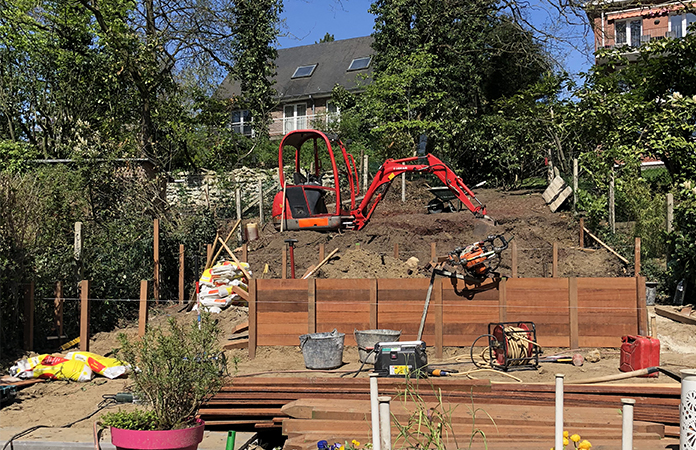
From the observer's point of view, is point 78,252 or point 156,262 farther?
point 156,262

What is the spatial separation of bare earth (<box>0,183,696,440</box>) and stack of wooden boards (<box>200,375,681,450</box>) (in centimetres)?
54

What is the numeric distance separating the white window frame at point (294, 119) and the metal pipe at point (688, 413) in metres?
33.1

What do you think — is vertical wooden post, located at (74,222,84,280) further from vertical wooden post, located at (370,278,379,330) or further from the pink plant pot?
the pink plant pot

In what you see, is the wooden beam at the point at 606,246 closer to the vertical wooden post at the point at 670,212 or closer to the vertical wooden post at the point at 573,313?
the vertical wooden post at the point at 670,212

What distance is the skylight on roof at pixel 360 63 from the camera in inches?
1433

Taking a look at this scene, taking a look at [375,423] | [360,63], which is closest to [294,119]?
[360,63]

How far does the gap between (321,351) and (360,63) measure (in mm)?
29260

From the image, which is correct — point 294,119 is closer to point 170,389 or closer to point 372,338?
point 372,338

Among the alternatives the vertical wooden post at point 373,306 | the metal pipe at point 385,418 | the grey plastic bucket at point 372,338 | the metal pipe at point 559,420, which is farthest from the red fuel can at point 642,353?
the metal pipe at point 385,418

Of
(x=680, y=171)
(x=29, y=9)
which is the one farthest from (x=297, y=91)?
(x=680, y=171)

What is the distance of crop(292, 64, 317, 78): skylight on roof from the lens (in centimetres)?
3809

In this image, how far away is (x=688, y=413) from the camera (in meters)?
3.61

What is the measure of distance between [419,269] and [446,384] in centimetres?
597

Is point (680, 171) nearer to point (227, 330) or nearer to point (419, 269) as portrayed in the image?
point (419, 269)
